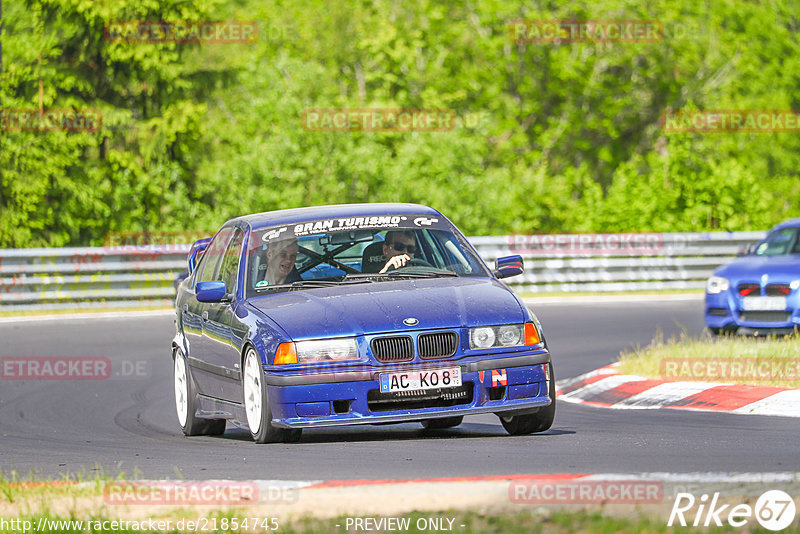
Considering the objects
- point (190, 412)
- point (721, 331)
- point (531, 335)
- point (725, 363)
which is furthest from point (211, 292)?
point (721, 331)

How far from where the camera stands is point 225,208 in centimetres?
3027

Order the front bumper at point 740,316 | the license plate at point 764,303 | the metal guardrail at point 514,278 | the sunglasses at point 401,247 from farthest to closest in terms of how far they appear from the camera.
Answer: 1. the metal guardrail at point 514,278
2. the license plate at point 764,303
3. the front bumper at point 740,316
4. the sunglasses at point 401,247

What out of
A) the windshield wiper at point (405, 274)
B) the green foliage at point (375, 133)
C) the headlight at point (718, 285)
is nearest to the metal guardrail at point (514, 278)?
the green foliage at point (375, 133)

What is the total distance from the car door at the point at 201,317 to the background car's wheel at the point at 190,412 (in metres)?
0.10

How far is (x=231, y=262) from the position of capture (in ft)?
32.8

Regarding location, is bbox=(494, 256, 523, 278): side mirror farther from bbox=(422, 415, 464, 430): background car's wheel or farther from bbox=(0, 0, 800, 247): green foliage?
bbox=(0, 0, 800, 247): green foliage

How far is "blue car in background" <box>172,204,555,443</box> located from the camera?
8320mm

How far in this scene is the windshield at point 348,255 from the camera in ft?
30.8

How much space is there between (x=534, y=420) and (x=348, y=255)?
1682mm

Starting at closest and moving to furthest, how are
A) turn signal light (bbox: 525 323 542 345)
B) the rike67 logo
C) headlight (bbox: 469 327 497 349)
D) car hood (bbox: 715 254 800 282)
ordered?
the rike67 logo < headlight (bbox: 469 327 497 349) < turn signal light (bbox: 525 323 542 345) < car hood (bbox: 715 254 800 282)

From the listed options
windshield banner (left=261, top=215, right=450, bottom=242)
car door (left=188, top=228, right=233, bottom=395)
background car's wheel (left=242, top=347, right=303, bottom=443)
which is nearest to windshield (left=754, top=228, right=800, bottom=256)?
windshield banner (left=261, top=215, right=450, bottom=242)

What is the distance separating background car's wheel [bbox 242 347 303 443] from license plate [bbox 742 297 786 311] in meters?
8.26

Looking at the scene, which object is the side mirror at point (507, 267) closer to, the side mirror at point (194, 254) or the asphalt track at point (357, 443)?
the asphalt track at point (357, 443)

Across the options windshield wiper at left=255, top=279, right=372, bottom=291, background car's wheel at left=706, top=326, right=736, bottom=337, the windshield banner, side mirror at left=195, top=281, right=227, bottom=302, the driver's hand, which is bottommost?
background car's wheel at left=706, top=326, right=736, bottom=337
